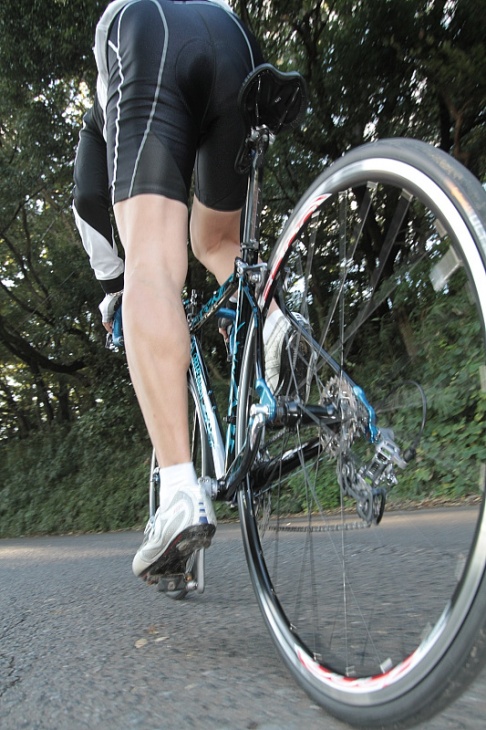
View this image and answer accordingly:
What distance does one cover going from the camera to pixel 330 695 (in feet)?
3.62

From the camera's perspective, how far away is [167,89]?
1.61 metres

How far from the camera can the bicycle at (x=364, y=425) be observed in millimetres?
908

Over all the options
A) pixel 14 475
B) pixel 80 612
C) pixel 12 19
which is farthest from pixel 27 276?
pixel 80 612

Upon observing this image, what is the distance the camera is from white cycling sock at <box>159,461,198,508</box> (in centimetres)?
147

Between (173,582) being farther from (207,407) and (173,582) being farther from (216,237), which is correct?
(216,237)

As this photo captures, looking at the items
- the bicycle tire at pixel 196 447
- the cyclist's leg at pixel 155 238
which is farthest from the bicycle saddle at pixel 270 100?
the bicycle tire at pixel 196 447

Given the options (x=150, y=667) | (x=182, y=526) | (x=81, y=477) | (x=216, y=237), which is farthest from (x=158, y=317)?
(x=81, y=477)

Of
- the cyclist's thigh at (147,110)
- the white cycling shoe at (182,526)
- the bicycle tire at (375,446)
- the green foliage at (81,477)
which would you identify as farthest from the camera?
the green foliage at (81,477)

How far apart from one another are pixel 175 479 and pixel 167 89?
1.02 meters

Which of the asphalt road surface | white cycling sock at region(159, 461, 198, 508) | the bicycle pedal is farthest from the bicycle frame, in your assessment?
the asphalt road surface

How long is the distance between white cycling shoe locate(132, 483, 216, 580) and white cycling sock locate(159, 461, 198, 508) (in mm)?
12

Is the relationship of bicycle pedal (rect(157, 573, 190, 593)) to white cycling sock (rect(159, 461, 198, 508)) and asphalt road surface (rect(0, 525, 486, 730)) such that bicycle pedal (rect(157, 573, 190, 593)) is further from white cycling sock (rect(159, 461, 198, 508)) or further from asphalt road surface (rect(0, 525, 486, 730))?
white cycling sock (rect(159, 461, 198, 508))

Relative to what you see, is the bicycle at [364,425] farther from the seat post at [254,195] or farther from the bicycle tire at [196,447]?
the bicycle tire at [196,447]

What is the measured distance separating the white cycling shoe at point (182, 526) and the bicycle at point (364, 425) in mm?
146
